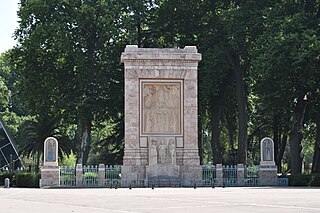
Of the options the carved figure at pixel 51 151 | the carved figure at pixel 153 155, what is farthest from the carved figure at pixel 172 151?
the carved figure at pixel 51 151

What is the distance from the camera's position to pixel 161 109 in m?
41.4

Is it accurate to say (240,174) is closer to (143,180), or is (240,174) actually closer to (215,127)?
(143,180)

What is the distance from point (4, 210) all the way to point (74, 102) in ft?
97.1

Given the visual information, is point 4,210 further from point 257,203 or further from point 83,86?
point 83,86

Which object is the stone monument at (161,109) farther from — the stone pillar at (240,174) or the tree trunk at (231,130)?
the tree trunk at (231,130)

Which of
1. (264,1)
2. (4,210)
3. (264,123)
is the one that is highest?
(264,1)

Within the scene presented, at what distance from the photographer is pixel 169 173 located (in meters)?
39.8

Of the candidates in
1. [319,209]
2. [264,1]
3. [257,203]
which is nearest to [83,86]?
[264,1]

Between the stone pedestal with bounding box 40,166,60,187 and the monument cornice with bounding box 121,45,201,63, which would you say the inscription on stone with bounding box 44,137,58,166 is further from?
the monument cornice with bounding box 121,45,201,63

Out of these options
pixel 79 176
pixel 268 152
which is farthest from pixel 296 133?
pixel 79 176

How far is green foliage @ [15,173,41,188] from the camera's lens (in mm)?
39781

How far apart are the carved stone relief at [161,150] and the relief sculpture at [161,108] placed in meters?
0.77

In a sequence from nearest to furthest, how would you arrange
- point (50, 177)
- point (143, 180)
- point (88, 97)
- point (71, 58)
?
point (50, 177) < point (143, 180) < point (88, 97) < point (71, 58)

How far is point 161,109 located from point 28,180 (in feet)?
30.2
